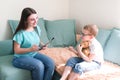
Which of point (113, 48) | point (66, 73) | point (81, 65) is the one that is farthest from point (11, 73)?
point (113, 48)

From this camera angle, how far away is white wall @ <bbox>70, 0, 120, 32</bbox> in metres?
2.87

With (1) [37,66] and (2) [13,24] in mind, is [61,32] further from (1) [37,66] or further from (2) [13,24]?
(1) [37,66]

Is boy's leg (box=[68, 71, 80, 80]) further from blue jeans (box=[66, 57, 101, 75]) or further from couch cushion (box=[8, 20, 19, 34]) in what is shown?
couch cushion (box=[8, 20, 19, 34])

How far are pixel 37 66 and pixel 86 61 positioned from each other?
0.53m

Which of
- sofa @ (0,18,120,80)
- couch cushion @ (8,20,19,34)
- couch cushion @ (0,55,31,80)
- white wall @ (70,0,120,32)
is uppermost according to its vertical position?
white wall @ (70,0,120,32)

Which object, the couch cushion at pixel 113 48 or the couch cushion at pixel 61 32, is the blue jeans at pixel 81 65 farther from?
the couch cushion at pixel 61 32

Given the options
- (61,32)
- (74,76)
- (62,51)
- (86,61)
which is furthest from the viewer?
(61,32)

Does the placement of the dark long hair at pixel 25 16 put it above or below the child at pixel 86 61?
above

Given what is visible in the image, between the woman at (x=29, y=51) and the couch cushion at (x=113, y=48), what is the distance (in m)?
0.73

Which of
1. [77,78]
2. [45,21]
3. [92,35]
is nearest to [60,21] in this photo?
[45,21]

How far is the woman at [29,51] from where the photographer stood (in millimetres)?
2293

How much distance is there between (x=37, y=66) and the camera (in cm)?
227

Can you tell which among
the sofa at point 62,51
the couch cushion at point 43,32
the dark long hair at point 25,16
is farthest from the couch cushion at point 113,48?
the dark long hair at point 25,16

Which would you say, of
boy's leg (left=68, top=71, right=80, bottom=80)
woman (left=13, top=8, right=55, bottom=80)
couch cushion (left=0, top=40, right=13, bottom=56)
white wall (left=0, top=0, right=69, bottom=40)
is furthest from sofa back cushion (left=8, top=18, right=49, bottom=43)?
boy's leg (left=68, top=71, right=80, bottom=80)
